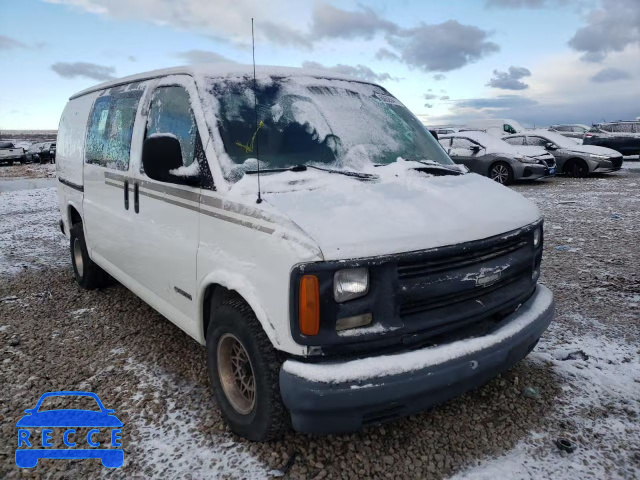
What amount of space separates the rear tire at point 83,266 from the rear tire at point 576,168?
14626mm

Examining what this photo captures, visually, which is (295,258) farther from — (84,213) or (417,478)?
(84,213)

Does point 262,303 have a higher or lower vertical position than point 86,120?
lower

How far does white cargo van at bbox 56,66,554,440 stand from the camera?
2.14 metres

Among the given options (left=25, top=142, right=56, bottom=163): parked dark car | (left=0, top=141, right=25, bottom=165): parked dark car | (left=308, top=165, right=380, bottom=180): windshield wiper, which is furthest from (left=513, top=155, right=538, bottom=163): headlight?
(left=0, top=141, right=25, bottom=165): parked dark car

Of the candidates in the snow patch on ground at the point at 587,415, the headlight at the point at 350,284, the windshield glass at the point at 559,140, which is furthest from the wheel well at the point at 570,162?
the headlight at the point at 350,284

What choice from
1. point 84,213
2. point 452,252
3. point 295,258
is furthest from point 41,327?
point 452,252

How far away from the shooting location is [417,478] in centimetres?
238

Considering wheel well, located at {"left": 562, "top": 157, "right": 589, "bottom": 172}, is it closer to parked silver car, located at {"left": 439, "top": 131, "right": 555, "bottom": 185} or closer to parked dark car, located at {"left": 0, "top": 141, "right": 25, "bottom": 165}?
parked silver car, located at {"left": 439, "top": 131, "right": 555, "bottom": 185}

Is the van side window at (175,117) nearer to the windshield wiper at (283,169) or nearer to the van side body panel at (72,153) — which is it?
the windshield wiper at (283,169)

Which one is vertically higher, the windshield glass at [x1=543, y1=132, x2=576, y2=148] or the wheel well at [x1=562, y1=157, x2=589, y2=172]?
the windshield glass at [x1=543, y1=132, x2=576, y2=148]

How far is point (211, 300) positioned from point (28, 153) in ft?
116

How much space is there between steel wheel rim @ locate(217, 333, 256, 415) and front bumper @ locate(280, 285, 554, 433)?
1.59ft

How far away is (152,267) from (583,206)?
30.8 ft

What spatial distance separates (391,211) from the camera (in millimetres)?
2391
